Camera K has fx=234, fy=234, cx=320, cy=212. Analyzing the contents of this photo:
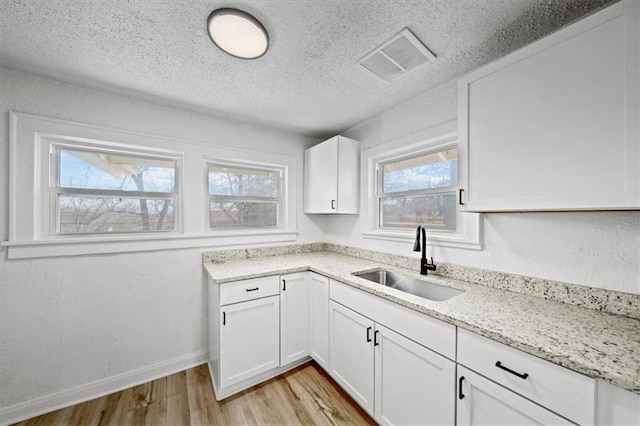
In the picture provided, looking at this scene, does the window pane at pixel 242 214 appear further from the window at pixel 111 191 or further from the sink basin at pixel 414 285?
the sink basin at pixel 414 285

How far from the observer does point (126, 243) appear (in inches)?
75.1

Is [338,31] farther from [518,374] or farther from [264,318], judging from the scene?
[264,318]

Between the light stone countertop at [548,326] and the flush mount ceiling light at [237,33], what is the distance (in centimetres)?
150

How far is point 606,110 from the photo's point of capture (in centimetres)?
93

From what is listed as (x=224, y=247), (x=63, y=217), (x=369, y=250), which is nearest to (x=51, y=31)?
(x=63, y=217)

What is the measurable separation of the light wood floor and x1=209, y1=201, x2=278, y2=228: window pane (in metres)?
1.40

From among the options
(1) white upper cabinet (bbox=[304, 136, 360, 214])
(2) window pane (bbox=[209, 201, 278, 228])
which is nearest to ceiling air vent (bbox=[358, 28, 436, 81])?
(1) white upper cabinet (bbox=[304, 136, 360, 214])

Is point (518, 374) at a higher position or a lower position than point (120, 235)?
lower

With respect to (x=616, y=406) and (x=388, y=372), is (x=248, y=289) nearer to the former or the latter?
(x=388, y=372)

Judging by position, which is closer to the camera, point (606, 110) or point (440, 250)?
point (606, 110)

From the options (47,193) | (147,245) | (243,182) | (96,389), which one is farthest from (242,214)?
(96,389)

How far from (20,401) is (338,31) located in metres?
3.10

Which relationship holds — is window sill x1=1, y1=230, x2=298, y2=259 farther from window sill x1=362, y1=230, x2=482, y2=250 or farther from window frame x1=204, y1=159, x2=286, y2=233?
window sill x1=362, y1=230, x2=482, y2=250

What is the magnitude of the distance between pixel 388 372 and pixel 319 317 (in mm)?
740
